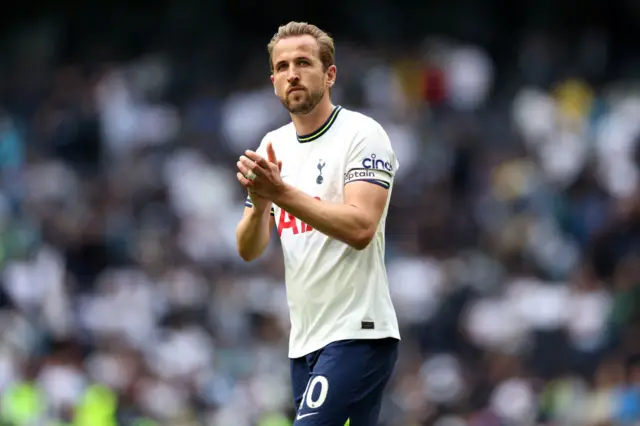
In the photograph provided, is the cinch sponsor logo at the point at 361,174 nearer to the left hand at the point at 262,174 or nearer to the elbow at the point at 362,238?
the elbow at the point at 362,238

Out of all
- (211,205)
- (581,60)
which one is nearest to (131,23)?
(211,205)

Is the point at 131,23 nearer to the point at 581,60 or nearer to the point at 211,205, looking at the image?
the point at 211,205

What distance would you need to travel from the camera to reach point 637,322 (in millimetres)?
14398

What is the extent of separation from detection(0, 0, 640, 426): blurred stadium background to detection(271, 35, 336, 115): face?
25.4 feet

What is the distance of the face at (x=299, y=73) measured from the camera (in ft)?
19.7

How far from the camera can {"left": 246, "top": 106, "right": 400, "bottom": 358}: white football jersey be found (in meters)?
5.98

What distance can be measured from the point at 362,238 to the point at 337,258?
25 centimetres

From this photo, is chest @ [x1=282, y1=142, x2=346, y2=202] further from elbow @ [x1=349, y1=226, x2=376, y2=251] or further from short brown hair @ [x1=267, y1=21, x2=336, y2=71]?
short brown hair @ [x1=267, y1=21, x2=336, y2=71]

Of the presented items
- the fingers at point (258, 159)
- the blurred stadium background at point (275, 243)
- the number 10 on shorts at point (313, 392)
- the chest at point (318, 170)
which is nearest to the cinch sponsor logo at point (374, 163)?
the chest at point (318, 170)

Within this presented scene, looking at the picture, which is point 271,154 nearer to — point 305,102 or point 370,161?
point 305,102

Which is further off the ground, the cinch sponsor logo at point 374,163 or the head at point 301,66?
the head at point 301,66

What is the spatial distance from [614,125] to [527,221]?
218 centimetres

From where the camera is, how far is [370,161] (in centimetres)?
595

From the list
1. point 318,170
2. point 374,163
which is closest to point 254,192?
point 318,170
